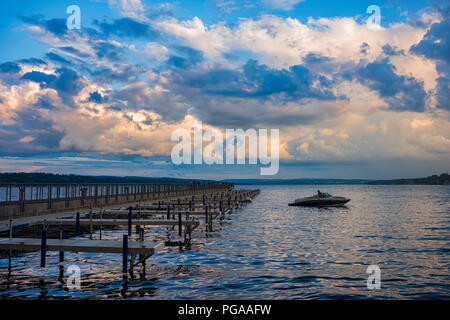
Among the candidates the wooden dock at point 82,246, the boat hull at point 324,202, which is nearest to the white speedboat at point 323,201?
the boat hull at point 324,202

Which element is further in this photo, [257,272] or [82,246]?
[257,272]

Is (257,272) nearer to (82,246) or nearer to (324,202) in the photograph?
(82,246)

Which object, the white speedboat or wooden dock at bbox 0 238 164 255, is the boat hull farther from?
wooden dock at bbox 0 238 164 255

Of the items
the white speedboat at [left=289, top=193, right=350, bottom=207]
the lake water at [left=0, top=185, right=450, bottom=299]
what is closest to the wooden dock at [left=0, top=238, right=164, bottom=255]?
the lake water at [left=0, top=185, right=450, bottom=299]

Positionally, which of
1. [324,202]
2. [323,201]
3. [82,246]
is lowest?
[324,202]

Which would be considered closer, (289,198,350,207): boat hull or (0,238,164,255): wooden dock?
(0,238,164,255): wooden dock

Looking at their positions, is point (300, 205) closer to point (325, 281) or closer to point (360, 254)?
point (360, 254)

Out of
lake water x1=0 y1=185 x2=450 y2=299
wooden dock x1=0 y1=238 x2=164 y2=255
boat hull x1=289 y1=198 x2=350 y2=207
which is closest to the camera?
lake water x1=0 y1=185 x2=450 y2=299

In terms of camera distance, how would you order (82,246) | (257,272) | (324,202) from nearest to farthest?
(82,246)
(257,272)
(324,202)

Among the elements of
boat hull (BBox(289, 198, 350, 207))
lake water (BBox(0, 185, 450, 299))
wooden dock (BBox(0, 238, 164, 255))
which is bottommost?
boat hull (BBox(289, 198, 350, 207))

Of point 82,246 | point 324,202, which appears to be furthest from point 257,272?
point 324,202
